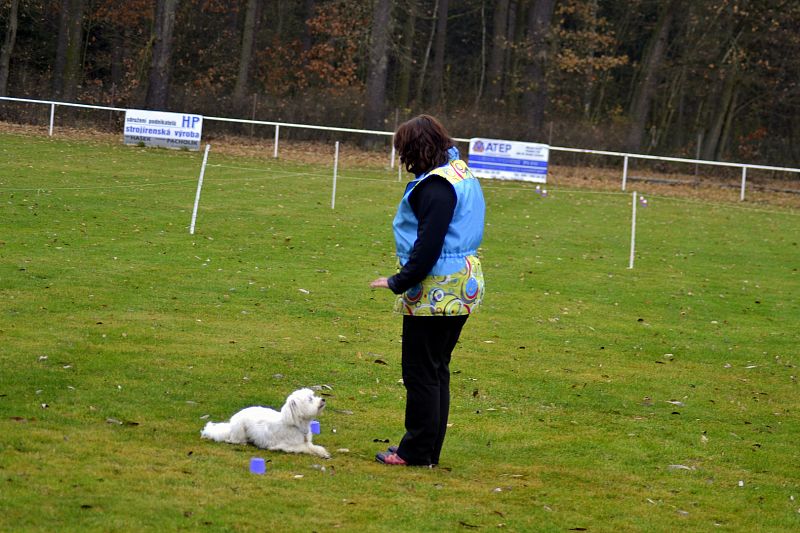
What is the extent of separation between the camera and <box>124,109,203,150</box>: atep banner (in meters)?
32.8

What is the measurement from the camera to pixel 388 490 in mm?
6117

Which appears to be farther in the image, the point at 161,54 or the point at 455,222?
the point at 161,54

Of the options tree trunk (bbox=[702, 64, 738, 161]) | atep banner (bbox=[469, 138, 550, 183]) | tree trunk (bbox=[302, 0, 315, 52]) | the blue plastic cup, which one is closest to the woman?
the blue plastic cup

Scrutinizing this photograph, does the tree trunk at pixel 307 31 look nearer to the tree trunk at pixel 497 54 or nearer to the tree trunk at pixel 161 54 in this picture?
the tree trunk at pixel 497 54

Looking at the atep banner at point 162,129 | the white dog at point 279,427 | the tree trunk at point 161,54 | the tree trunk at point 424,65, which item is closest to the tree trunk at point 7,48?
the tree trunk at point 161,54

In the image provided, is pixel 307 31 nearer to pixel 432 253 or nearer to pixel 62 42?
pixel 62 42

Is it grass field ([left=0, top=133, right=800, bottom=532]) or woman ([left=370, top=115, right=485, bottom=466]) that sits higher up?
woman ([left=370, top=115, right=485, bottom=466])

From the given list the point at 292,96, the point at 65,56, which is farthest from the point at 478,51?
the point at 65,56

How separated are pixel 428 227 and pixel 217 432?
1.97 meters

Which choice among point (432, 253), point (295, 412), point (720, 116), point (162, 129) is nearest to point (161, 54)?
point (162, 129)

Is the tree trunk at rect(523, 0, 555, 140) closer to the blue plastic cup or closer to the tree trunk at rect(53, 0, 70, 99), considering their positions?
the tree trunk at rect(53, 0, 70, 99)

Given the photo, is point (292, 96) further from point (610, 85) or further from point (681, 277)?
point (681, 277)

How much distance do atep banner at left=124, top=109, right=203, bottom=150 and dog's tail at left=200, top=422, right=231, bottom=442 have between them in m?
26.9

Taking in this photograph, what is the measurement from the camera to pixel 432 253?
6.14 meters
